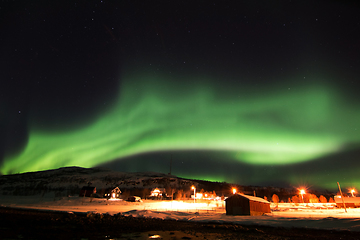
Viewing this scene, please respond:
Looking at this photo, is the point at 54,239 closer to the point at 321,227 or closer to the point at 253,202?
the point at 321,227

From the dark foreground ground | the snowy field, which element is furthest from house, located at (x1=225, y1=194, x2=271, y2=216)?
the dark foreground ground

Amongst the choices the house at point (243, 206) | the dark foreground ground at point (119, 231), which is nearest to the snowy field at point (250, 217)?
the house at point (243, 206)

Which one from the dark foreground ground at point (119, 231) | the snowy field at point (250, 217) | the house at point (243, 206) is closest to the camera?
the dark foreground ground at point (119, 231)

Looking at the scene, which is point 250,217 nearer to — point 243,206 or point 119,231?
point 243,206

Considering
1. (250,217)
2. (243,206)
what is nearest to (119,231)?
(250,217)

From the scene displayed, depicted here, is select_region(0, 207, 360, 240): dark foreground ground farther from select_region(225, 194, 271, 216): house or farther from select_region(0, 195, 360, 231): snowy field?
select_region(225, 194, 271, 216): house

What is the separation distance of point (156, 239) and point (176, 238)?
1725mm

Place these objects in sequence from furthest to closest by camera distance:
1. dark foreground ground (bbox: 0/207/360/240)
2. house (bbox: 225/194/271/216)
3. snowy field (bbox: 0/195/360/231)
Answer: house (bbox: 225/194/271/216) → snowy field (bbox: 0/195/360/231) → dark foreground ground (bbox: 0/207/360/240)

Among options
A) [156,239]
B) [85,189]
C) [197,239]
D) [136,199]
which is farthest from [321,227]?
[85,189]

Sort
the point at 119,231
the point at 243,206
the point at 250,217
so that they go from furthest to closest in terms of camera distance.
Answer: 1. the point at 243,206
2. the point at 250,217
3. the point at 119,231

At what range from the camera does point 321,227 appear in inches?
971

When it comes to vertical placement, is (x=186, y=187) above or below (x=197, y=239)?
above

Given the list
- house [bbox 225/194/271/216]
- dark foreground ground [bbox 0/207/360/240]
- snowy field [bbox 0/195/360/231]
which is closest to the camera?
dark foreground ground [bbox 0/207/360/240]

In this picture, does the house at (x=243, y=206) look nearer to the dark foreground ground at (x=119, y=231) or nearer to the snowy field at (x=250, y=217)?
the snowy field at (x=250, y=217)
